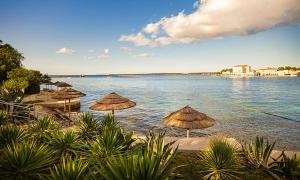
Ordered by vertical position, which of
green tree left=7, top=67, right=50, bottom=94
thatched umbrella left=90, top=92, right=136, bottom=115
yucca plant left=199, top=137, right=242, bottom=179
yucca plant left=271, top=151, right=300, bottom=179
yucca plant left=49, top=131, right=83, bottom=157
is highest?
green tree left=7, top=67, right=50, bottom=94

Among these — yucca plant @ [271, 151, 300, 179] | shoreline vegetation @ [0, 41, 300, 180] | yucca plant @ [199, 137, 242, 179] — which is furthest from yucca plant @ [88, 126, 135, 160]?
yucca plant @ [271, 151, 300, 179]

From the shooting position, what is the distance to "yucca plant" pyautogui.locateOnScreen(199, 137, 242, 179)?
646 centimetres

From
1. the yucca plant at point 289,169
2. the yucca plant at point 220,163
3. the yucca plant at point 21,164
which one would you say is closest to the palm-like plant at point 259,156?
the yucca plant at point 289,169

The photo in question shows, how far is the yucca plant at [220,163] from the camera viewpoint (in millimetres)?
6457

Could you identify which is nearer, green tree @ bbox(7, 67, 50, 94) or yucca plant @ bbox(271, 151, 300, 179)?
yucca plant @ bbox(271, 151, 300, 179)

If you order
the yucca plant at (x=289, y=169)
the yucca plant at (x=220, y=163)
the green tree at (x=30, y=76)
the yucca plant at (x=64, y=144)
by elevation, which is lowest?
the yucca plant at (x=289, y=169)

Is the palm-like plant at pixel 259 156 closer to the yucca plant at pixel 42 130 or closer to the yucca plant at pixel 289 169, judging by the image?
the yucca plant at pixel 289 169

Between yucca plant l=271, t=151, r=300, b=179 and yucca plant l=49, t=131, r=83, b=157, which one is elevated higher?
yucca plant l=49, t=131, r=83, b=157

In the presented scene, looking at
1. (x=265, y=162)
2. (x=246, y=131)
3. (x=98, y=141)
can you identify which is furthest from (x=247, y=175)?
(x=246, y=131)

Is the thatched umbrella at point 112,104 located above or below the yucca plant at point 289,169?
above

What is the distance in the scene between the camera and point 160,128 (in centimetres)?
2194

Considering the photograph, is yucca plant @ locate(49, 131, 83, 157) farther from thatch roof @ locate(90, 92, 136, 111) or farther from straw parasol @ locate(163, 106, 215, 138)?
thatch roof @ locate(90, 92, 136, 111)

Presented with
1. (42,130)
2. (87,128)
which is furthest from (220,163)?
(42,130)

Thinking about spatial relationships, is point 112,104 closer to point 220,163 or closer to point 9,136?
point 9,136
